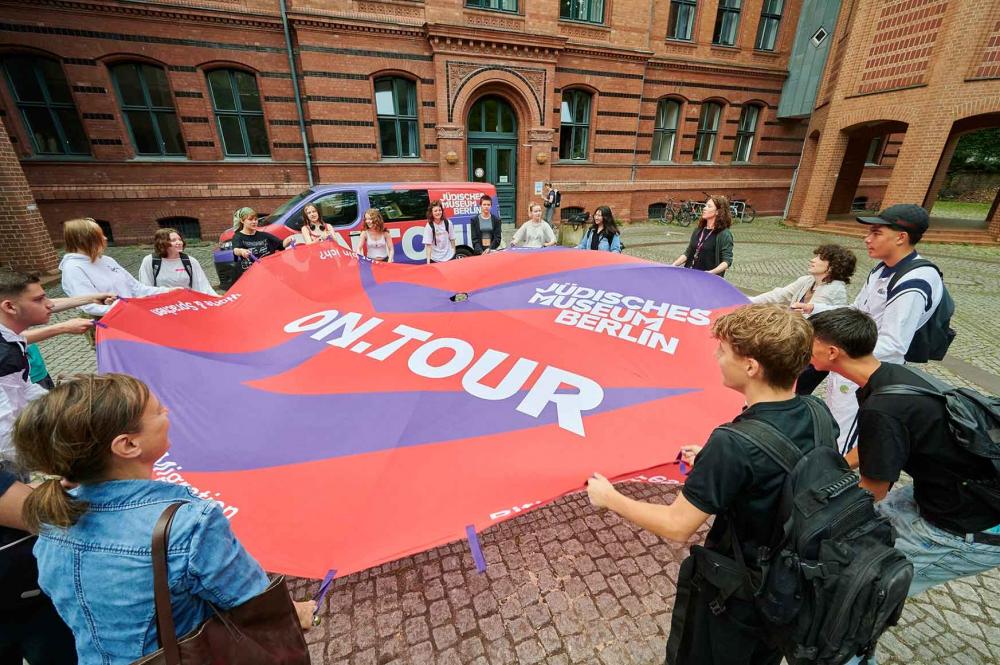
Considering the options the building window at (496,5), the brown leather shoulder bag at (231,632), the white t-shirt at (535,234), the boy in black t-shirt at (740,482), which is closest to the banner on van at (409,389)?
the brown leather shoulder bag at (231,632)

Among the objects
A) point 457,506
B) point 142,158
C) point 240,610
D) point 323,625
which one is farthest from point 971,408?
point 142,158

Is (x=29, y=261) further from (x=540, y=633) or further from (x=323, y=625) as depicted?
(x=540, y=633)

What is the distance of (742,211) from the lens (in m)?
18.6

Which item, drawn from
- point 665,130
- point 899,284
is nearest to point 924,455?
point 899,284

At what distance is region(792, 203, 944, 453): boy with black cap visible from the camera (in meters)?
Result: 2.64

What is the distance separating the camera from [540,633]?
2539 mm

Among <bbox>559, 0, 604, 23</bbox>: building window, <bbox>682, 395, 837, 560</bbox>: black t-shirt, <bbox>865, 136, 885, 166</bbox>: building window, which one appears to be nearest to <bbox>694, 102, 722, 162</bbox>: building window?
<bbox>559, 0, 604, 23</bbox>: building window

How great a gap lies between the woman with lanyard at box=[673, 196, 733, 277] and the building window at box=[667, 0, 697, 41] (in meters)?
15.3

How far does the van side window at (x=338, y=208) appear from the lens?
28.9ft

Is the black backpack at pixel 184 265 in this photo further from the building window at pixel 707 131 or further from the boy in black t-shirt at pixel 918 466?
the building window at pixel 707 131

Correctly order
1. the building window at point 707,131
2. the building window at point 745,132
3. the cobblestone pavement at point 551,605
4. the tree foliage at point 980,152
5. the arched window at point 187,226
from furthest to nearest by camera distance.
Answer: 1. the tree foliage at point 980,152
2. the building window at point 745,132
3. the building window at point 707,131
4. the arched window at point 187,226
5. the cobblestone pavement at point 551,605

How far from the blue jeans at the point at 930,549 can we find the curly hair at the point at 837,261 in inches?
76.7

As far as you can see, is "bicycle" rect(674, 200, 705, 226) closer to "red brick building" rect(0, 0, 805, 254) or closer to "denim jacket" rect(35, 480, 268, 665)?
"red brick building" rect(0, 0, 805, 254)

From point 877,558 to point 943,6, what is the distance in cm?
1834
